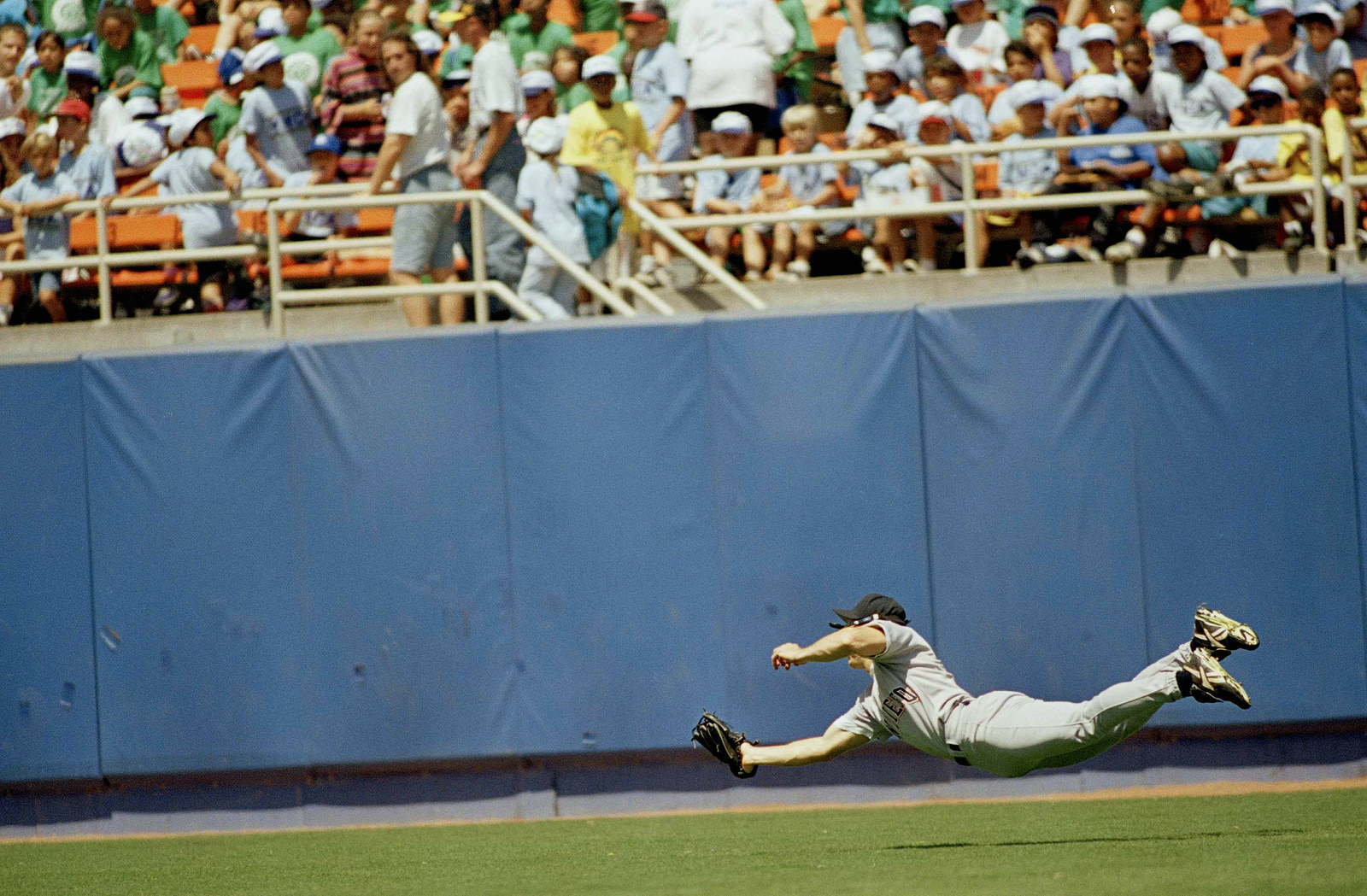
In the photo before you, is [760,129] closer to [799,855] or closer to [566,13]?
[566,13]

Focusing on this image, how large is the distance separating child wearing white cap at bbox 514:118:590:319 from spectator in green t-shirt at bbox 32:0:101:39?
6.67 meters

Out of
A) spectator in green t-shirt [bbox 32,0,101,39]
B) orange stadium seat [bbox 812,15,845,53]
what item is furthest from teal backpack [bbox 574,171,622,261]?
spectator in green t-shirt [bbox 32,0,101,39]

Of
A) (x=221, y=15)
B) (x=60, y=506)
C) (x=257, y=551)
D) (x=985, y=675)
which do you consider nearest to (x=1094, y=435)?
(x=985, y=675)

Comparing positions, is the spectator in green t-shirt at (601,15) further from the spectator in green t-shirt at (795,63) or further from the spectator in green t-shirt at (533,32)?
the spectator in green t-shirt at (795,63)

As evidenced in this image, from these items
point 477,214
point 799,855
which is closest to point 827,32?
point 477,214

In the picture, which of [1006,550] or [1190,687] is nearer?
[1190,687]

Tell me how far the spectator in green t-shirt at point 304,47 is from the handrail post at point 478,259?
3204 millimetres

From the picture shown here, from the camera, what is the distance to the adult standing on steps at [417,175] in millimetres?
11656

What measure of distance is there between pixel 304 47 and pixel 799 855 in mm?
8732

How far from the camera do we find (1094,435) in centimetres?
1106

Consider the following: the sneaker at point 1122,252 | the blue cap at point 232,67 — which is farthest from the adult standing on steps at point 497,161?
the sneaker at point 1122,252

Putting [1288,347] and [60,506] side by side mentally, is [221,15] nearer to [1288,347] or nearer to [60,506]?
[60,506]

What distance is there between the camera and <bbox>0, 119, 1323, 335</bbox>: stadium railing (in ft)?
35.8

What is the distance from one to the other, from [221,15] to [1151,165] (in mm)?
9169
